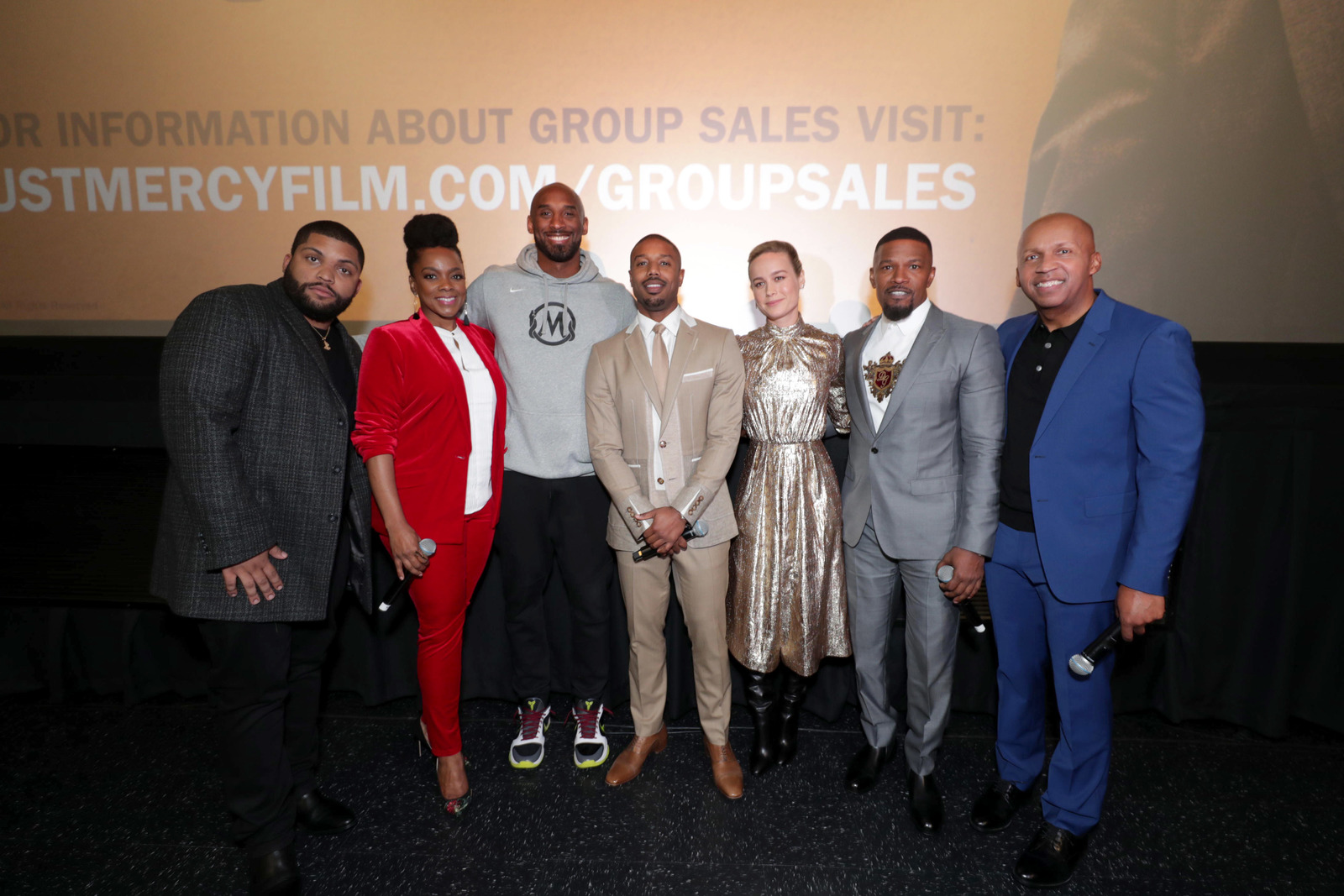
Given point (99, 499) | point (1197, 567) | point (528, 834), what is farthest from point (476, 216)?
point (1197, 567)

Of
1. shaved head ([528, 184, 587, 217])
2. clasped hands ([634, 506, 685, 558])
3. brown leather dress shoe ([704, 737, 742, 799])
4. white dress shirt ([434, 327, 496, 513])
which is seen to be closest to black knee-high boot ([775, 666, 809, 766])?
brown leather dress shoe ([704, 737, 742, 799])

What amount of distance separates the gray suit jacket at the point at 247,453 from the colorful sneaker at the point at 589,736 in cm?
105

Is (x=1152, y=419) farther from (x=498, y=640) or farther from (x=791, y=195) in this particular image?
(x=498, y=640)

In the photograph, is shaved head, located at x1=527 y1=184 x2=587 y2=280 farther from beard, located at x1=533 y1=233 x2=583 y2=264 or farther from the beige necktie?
the beige necktie

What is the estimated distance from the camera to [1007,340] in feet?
6.28

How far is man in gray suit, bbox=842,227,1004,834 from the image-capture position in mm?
1787

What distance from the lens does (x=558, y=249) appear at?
80.7 inches

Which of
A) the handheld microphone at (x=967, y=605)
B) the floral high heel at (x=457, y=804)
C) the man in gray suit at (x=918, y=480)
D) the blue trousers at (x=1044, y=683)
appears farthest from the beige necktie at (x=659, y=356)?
the floral high heel at (x=457, y=804)

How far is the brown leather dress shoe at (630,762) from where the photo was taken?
6.94 feet

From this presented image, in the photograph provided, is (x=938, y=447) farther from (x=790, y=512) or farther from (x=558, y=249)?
(x=558, y=249)

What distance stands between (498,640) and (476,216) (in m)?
1.94

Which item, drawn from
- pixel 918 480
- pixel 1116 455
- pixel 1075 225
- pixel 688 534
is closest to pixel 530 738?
pixel 688 534

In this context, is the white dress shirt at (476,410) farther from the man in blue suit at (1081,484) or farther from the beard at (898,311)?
the man in blue suit at (1081,484)

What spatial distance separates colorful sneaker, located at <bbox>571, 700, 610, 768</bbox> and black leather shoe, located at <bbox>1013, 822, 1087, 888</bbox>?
1.35 metres
